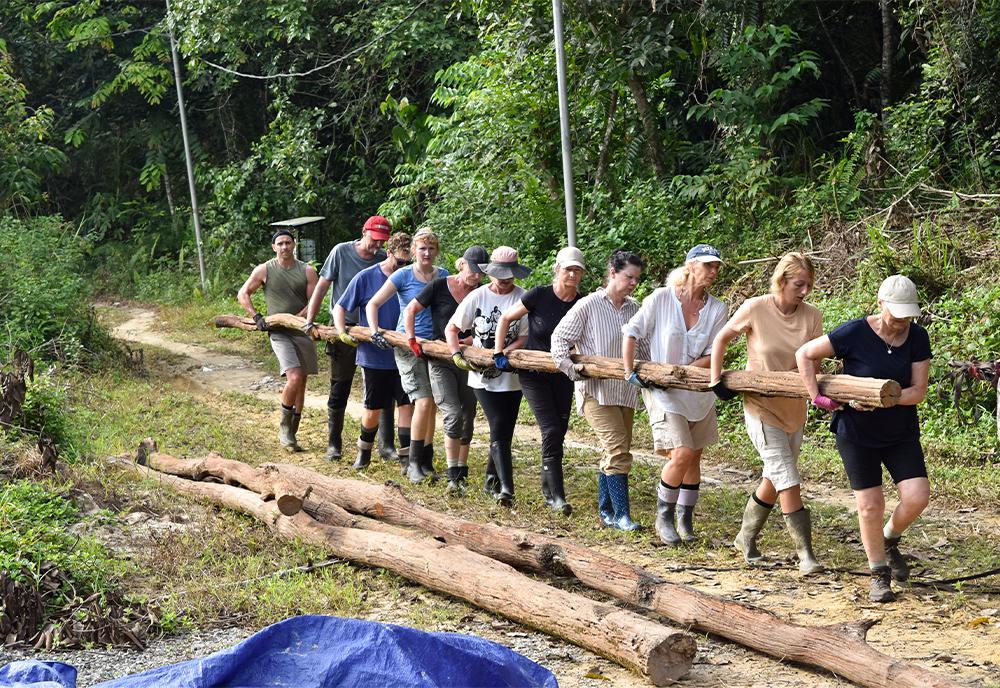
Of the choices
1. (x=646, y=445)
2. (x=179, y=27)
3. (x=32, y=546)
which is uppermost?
(x=179, y=27)

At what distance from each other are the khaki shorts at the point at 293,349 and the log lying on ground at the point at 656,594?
317cm

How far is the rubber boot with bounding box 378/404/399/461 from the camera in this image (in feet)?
34.7

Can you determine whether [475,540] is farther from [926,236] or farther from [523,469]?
[926,236]

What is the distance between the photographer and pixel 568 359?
790 centimetres

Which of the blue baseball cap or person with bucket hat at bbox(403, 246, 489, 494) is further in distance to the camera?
person with bucket hat at bbox(403, 246, 489, 494)

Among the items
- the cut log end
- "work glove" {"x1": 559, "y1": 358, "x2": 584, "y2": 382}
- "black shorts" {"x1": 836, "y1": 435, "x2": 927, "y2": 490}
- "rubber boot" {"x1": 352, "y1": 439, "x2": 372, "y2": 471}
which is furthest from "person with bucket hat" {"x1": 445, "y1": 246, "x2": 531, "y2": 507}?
the cut log end

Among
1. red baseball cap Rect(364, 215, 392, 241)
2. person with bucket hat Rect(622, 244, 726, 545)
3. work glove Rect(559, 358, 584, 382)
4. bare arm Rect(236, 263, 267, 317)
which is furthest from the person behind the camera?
bare arm Rect(236, 263, 267, 317)

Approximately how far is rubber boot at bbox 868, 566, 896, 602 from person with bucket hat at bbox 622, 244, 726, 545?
1487 mm

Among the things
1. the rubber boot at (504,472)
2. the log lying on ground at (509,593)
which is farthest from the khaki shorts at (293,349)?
the log lying on ground at (509,593)

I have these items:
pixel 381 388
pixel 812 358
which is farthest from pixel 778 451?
pixel 381 388

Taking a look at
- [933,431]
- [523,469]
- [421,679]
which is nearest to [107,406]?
[523,469]

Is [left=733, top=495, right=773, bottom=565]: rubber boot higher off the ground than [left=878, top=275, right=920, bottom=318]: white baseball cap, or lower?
lower

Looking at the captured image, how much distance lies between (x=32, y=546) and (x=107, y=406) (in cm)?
660

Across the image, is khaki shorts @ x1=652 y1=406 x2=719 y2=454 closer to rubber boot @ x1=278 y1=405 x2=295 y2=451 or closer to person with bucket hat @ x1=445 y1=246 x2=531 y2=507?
person with bucket hat @ x1=445 y1=246 x2=531 y2=507
